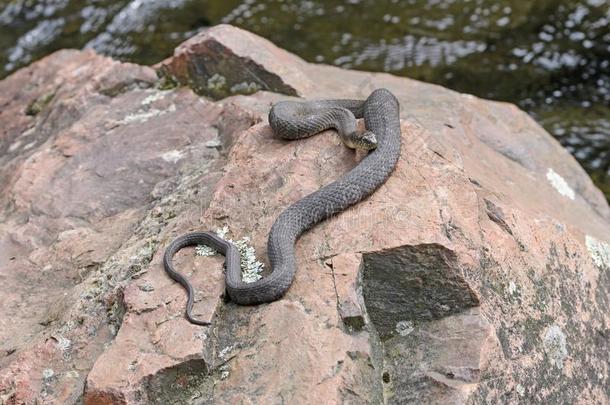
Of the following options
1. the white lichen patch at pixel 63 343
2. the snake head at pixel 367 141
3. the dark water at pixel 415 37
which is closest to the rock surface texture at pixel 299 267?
the white lichen patch at pixel 63 343

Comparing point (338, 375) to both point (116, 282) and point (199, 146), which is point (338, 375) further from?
point (199, 146)

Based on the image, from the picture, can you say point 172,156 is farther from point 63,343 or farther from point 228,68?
point 63,343

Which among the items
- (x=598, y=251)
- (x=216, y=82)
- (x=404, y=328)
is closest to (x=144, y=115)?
(x=216, y=82)

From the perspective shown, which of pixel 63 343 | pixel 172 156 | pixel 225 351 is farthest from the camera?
pixel 172 156

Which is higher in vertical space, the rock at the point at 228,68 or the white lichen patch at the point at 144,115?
the rock at the point at 228,68

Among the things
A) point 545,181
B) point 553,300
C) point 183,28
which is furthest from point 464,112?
point 183,28

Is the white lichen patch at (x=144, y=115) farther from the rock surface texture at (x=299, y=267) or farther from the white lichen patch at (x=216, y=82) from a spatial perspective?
the white lichen patch at (x=216, y=82)

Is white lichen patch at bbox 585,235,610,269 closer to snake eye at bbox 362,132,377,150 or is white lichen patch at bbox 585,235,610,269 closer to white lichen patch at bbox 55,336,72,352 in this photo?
snake eye at bbox 362,132,377,150
